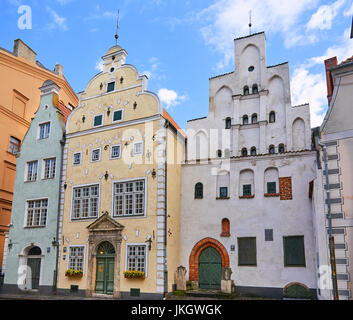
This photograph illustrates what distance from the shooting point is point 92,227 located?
800 inches

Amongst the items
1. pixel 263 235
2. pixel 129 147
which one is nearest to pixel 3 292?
pixel 129 147

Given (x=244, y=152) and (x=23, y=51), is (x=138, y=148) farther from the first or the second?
(x=23, y=51)

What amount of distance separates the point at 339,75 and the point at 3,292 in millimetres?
21732

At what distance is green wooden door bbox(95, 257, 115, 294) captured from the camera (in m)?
19.3

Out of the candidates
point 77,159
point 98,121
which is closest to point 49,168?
point 77,159

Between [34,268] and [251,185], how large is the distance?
1376 centimetres

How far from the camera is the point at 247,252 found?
18.7 metres

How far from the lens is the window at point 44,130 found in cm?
2401

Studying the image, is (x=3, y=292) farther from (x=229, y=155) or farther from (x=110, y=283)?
(x=229, y=155)

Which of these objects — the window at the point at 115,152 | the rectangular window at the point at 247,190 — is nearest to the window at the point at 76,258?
the window at the point at 115,152

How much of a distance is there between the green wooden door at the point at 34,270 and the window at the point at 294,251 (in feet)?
46.5

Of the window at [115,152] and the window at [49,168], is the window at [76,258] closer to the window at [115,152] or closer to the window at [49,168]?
the window at [49,168]

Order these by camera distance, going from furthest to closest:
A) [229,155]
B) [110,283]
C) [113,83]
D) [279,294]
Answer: [113,83] → [229,155] → [110,283] → [279,294]

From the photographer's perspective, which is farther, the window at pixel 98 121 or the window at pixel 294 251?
the window at pixel 98 121
